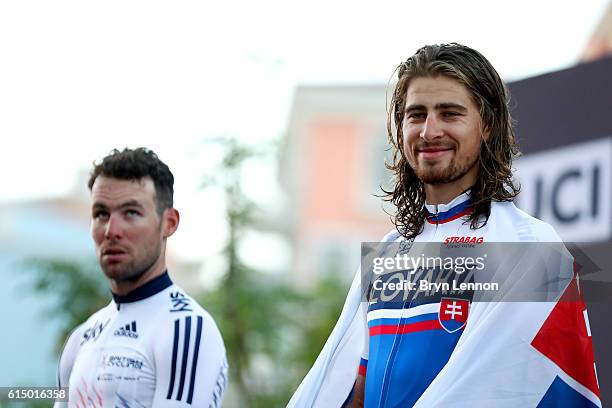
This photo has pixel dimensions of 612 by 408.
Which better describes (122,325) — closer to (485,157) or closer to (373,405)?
(373,405)

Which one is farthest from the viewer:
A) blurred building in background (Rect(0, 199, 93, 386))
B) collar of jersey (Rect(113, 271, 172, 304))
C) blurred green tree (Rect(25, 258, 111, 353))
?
blurred building in background (Rect(0, 199, 93, 386))

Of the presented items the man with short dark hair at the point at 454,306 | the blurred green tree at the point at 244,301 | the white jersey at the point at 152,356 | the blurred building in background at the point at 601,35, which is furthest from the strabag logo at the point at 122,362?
the blurred building in background at the point at 601,35

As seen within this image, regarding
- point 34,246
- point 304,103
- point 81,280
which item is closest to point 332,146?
point 304,103

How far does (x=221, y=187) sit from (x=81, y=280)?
263 centimetres

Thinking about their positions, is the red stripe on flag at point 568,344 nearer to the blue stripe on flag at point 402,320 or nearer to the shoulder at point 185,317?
the blue stripe on flag at point 402,320

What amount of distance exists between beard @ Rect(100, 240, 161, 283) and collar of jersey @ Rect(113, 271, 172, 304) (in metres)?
0.05

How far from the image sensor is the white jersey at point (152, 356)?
3826 mm

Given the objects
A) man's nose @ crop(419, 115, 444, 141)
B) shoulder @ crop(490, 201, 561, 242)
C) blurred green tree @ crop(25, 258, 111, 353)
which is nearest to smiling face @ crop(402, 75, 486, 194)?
man's nose @ crop(419, 115, 444, 141)

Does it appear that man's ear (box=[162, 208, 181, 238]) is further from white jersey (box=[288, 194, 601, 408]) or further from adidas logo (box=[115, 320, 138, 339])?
white jersey (box=[288, 194, 601, 408])

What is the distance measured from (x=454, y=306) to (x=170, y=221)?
5.64ft

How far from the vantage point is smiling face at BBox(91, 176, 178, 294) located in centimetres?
414

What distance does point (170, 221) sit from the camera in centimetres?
431

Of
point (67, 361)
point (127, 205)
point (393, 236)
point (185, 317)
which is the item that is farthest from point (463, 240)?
point (67, 361)

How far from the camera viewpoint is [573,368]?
2.71 meters
